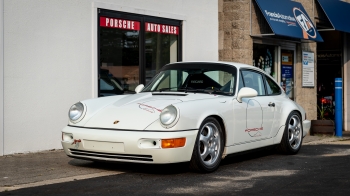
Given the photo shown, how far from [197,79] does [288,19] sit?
694cm

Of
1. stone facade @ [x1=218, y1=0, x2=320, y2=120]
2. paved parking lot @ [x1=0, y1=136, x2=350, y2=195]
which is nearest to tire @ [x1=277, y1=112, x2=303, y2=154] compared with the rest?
paved parking lot @ [x1=0, y1=136, x2=350, y2=195]

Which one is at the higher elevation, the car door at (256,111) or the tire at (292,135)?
the car door at (256,111)

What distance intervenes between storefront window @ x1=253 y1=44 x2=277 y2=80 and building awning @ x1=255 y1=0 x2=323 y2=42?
2.62ft

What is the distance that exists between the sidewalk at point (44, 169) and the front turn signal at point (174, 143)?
83 centimetres

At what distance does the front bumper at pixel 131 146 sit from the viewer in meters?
7.02

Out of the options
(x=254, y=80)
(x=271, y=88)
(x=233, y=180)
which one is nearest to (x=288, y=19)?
(x=271, y=88)

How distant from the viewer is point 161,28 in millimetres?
12602

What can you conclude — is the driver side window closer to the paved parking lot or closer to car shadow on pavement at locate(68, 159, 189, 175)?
the paved parking lot

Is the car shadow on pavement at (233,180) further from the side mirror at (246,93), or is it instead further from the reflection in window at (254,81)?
the reflection in window at (254,81)

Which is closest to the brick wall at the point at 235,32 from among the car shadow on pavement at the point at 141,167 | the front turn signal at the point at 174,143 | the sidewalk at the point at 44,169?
the sidewalk at the point at 44,169

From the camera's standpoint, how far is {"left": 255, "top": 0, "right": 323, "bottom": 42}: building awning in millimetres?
14383

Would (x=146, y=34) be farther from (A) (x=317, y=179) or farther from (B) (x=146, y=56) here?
(A) (x=317, y=179)

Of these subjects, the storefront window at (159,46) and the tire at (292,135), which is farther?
the storefront window at (159,46)

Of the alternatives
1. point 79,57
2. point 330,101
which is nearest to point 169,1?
point 79,57
